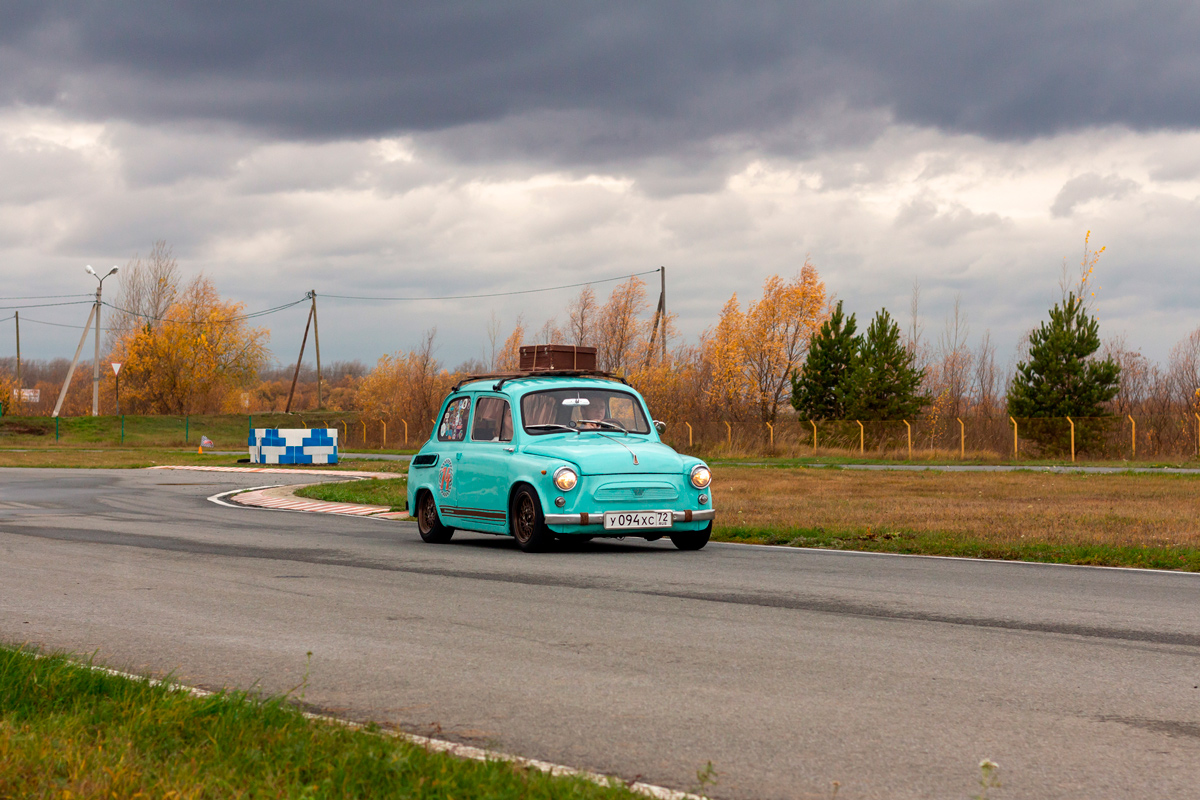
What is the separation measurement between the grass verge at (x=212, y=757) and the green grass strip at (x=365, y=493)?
544 inches

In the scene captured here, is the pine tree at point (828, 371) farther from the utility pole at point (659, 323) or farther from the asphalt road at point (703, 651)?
the asphalt road at point (703, 651)

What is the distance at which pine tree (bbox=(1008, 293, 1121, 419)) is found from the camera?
43.6m

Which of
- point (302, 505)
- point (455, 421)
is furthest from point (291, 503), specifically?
point (455, 421)

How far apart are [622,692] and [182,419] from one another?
72.5 meters

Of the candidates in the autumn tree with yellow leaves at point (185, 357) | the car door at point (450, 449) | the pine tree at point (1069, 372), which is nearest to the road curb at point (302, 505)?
the car door at point (450, 449)

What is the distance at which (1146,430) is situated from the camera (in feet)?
140

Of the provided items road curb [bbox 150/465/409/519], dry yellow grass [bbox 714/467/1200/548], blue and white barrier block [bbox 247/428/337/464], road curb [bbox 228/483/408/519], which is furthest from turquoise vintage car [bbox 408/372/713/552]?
blue and white barrier block [bbox 247/428/337/464]

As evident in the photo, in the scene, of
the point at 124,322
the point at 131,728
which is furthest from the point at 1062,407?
the point at 124,322

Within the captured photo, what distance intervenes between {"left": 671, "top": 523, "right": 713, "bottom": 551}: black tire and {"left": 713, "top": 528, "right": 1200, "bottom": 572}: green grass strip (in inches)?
46.3

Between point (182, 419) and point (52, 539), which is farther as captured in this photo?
point (182, 419)

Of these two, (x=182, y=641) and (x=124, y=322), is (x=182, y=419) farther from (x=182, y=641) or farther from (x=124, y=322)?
(x=182, y=641)

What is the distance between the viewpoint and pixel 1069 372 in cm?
4388

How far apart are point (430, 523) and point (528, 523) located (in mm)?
2066

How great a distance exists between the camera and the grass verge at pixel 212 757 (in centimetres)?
380
